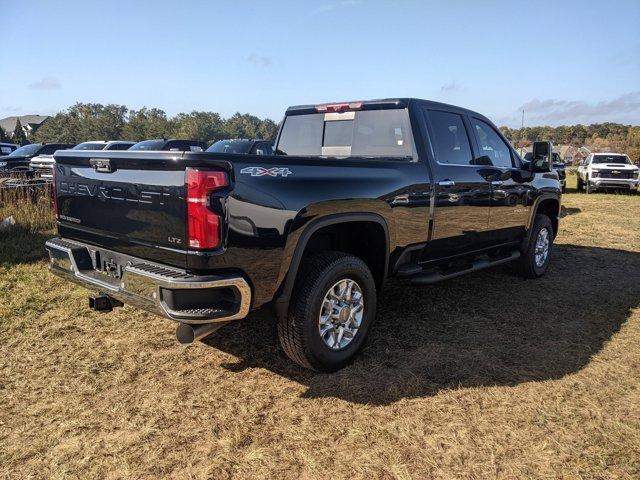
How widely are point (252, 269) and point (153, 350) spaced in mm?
1601

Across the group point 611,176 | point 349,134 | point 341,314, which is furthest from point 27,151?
point 611,176

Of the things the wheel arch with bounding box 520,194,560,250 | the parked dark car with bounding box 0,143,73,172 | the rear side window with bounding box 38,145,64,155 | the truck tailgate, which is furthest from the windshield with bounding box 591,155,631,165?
the rear side window with bounding box 38,145,64,155

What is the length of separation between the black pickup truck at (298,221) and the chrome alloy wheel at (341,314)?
10mm

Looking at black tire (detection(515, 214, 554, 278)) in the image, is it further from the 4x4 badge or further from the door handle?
the 4x4 badge

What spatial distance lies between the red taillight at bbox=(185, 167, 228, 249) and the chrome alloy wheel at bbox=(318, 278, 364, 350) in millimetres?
1015

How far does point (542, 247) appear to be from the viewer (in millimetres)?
6289

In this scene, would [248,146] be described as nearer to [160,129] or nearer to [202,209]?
[202,209]

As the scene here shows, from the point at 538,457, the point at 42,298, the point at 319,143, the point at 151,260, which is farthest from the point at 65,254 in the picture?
the point at 538,457

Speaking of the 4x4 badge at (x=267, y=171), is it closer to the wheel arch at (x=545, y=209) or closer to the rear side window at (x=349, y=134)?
the rear side window at (x=349, y=134)

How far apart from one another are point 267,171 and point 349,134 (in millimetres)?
1919

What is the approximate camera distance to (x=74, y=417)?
9.50 feet

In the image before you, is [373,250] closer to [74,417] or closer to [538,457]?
[538,457]

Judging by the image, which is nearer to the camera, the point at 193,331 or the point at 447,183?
the point at 193,331

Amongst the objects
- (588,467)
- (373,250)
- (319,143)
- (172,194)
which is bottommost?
(588,467)
